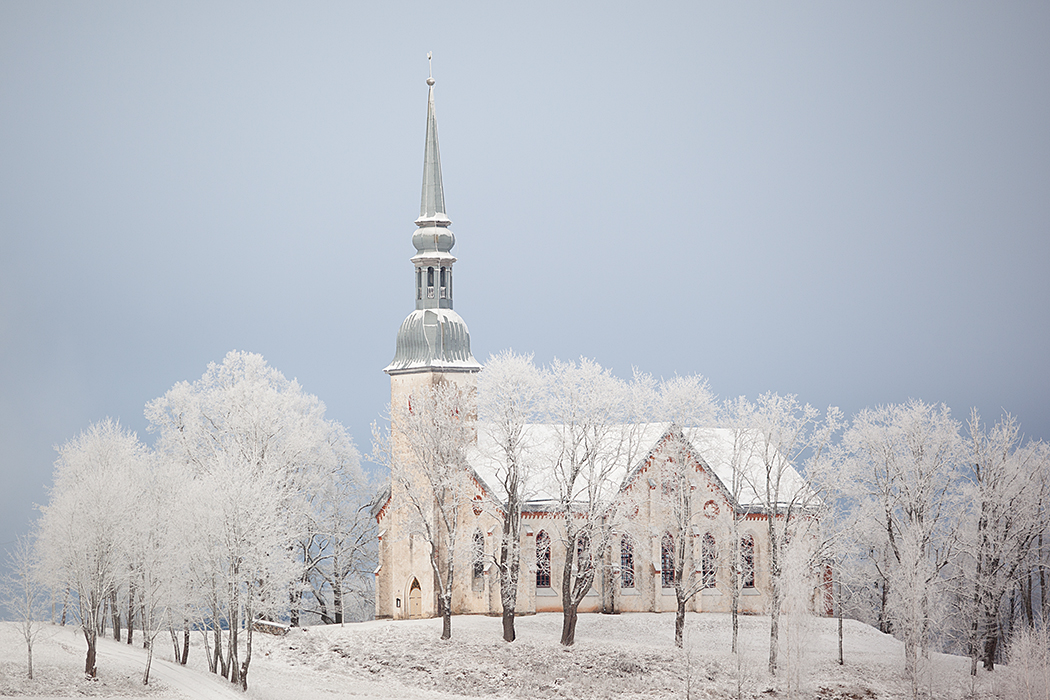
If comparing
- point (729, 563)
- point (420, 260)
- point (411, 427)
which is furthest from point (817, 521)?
point (420, 260)

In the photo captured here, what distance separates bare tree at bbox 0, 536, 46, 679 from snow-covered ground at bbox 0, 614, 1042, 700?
5.88ft

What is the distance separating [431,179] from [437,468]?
708 inches

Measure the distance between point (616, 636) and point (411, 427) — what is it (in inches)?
610

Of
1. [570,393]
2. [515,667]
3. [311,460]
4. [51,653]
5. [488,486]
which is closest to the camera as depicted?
[51,653]

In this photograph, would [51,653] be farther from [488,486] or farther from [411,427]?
[488,486]

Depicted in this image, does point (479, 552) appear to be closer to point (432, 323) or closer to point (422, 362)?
point (422, 362)

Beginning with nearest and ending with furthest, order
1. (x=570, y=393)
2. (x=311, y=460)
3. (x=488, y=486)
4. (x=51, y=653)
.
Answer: (x=51, y=653) < (x=570, y=393) < (x=488, y=486) < (x=311, y=460)

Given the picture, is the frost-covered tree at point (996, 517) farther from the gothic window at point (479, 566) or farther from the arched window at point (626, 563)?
the gothic window at point (479, 566)

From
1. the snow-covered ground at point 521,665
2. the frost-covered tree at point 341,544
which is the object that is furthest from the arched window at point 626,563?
the frost-covered tree at point 341,544

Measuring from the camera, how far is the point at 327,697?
166 feet

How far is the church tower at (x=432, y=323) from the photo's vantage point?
67.2 meters

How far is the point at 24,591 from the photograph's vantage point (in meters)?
47.7

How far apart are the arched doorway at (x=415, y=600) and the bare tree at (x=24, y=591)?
2066cm

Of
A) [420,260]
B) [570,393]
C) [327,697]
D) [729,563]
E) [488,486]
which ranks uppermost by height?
[420,260]
